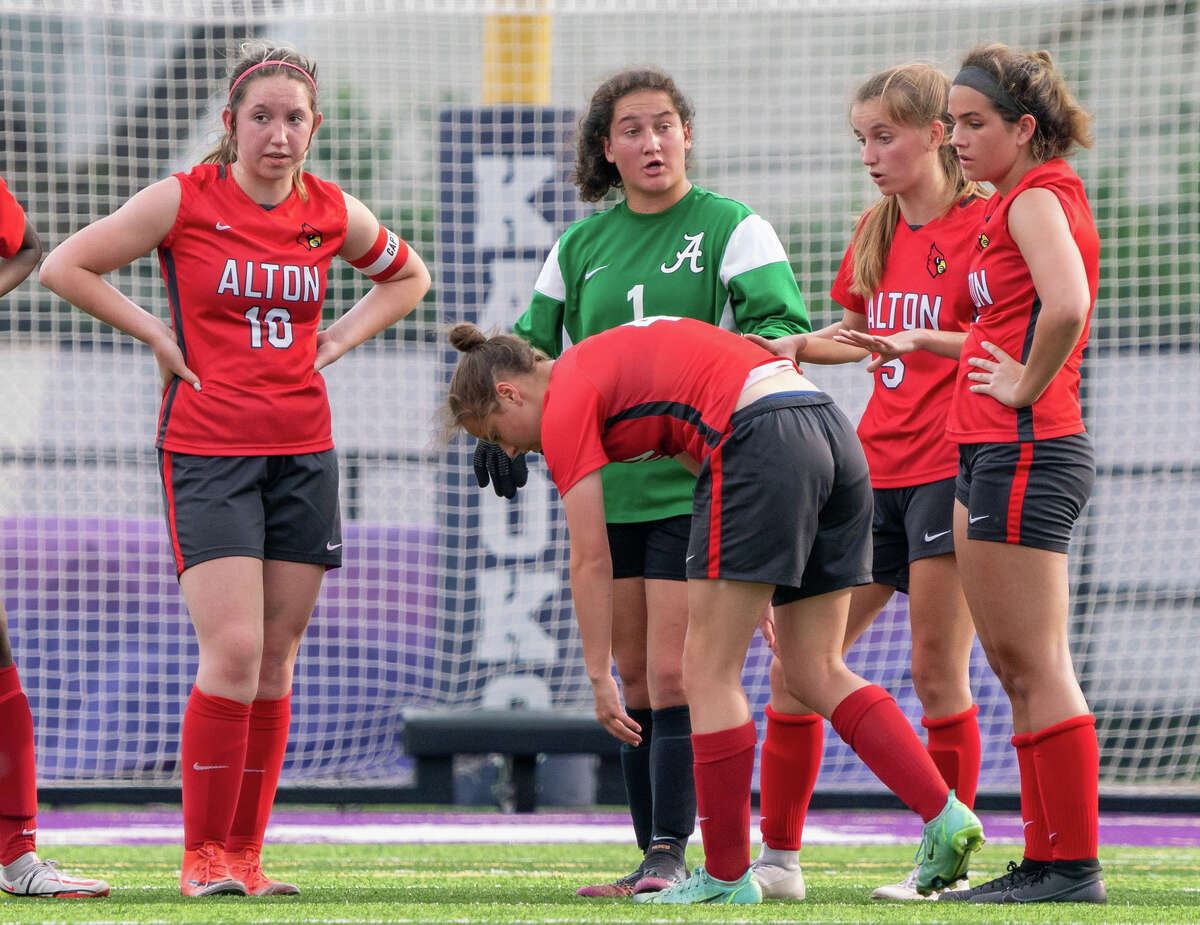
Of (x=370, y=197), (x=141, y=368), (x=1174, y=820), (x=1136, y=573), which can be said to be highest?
(x=370, y=197)

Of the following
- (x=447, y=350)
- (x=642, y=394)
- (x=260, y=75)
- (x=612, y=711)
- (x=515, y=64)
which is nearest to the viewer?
(x=612, y=711)

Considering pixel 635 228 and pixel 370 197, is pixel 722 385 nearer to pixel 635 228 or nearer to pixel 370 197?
pixel 635 228

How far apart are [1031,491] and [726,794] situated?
87 centimetres

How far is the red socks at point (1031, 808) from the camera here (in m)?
3.31

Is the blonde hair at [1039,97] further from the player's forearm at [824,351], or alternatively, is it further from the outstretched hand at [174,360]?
the outstretched hand at [174,360]

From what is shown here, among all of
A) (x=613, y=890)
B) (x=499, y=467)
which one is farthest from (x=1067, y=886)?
(x=499, y=467)

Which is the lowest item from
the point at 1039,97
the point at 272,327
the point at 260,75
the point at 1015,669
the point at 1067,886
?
the point at 1067,886

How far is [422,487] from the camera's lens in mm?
7070

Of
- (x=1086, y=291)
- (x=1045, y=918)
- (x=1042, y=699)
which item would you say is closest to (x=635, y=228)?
(x=1086, y=291)

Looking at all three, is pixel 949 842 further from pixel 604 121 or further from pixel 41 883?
pixel 41 883

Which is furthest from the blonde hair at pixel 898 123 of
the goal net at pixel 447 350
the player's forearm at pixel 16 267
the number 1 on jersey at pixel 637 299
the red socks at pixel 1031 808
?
the goal net at pixel 447 350

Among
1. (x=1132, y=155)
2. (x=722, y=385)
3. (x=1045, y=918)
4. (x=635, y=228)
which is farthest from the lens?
(x=1132, y=155)

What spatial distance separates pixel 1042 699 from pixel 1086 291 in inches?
33.1

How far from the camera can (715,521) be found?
3.05m
